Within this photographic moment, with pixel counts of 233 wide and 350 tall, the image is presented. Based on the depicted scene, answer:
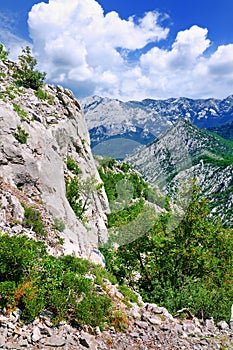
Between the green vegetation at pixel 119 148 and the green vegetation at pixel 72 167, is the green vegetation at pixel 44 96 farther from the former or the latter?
the green vegetation at pixel 119 148

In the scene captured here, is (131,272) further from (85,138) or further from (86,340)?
(85,138)

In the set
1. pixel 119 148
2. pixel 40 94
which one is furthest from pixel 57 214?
pixel 40 94

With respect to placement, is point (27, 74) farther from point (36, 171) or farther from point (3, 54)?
point (36, 171)

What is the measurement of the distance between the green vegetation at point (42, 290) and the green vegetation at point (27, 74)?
117 ft

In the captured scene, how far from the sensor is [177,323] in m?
11.6

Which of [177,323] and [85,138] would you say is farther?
[85,138]

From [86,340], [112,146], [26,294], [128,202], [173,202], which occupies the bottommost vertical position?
[86,340]

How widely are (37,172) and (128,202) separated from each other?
2793cm

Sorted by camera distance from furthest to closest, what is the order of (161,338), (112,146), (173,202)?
(112,146)
(173,202)
(161,338)

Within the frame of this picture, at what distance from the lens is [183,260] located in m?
18.5

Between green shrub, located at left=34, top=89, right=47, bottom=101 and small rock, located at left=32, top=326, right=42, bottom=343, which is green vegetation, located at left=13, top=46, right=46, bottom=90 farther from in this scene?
small rock, located at left=32, top=326, right=42, bottom=343

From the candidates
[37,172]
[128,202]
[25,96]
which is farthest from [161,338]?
[128,202]

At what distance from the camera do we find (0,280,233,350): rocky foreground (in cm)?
775

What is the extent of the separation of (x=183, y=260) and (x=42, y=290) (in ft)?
39.0
